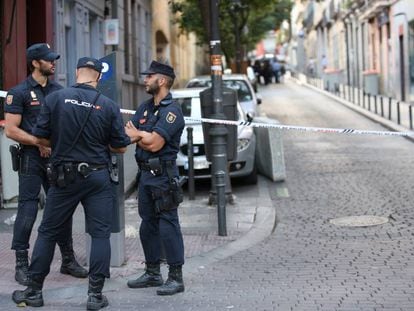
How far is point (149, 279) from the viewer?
246 inches

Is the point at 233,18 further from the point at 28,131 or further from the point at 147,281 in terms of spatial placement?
the point at 147,281

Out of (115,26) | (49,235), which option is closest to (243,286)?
(49,235)

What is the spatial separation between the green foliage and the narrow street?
4.99 meters

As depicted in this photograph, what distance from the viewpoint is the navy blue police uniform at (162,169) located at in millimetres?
5953

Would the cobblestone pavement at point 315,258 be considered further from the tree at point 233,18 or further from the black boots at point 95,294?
the tree at point 233,18

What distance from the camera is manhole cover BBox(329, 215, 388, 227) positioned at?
29.8ft

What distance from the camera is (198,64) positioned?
51250 mm

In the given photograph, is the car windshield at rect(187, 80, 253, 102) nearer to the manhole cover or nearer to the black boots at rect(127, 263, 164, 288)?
the manhole cover

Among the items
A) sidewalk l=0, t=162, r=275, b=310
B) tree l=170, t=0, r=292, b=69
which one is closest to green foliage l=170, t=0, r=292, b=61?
tree l=170, t=0, r=292, b=69

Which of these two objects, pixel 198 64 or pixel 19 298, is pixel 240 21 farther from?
pixel 19 298

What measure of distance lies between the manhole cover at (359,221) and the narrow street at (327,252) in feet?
0.40

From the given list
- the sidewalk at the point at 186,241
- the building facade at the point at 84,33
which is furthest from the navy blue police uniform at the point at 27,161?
the building facade at the point at 84,33

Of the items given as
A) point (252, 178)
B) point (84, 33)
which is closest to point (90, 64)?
point (252, 178)

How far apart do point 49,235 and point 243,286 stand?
179 cm
